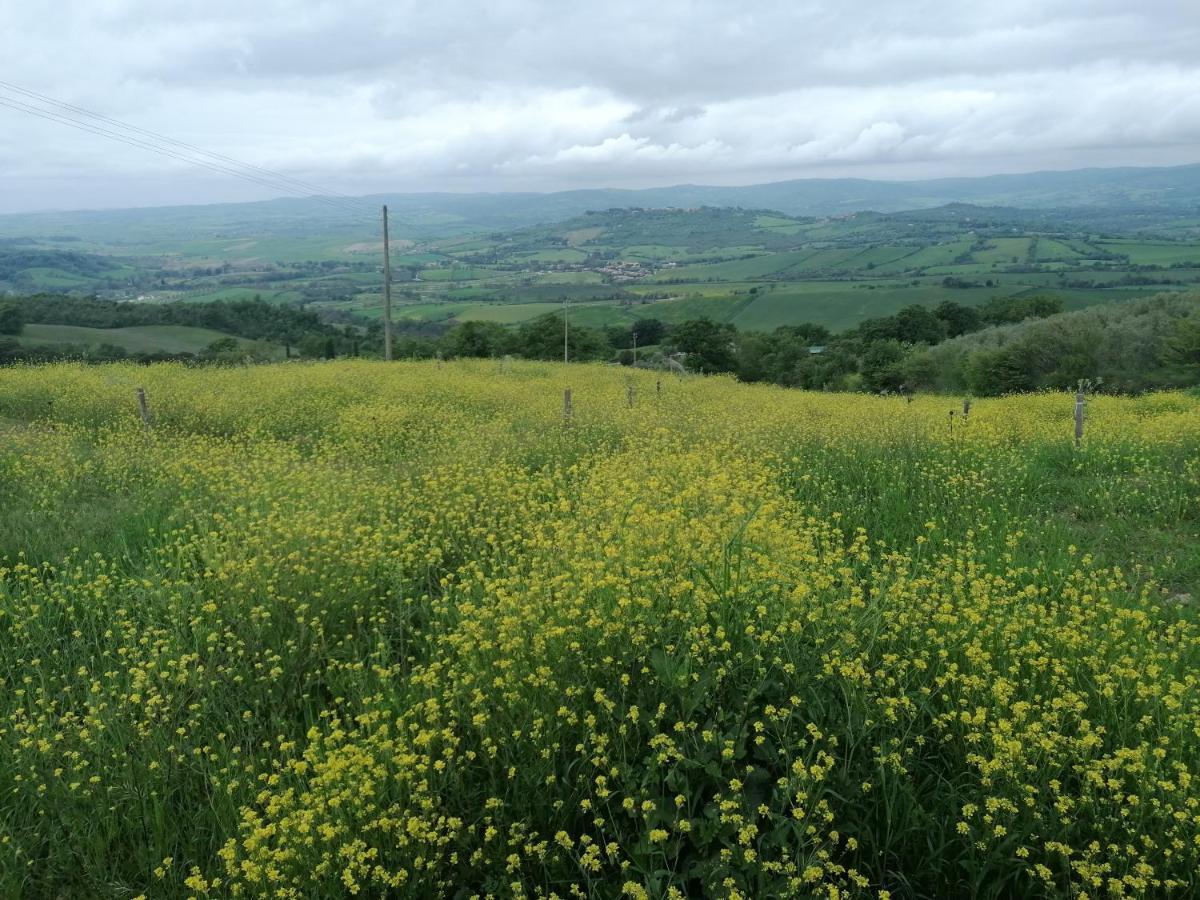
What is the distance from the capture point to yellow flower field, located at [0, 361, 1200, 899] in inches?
130

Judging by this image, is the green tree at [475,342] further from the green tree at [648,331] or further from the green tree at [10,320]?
the green tree at [648,331]

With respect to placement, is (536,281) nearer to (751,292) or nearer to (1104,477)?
(751,292)

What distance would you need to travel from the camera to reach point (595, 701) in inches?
157

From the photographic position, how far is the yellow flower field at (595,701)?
329 centimetres

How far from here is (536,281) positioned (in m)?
116

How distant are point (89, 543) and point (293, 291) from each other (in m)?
98.7

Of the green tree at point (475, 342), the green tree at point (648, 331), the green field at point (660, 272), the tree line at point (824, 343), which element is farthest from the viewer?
the green field at point (660, 272)

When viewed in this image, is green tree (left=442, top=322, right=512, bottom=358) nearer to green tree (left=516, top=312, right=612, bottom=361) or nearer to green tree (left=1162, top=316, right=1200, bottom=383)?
green tree (left=516, top=312, right=612, bottom=361)

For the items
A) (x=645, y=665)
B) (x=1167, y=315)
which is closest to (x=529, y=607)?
(x=645, y=665)

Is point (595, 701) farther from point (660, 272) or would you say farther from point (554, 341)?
point (660, 272)

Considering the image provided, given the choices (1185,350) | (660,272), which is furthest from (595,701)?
(660,272)

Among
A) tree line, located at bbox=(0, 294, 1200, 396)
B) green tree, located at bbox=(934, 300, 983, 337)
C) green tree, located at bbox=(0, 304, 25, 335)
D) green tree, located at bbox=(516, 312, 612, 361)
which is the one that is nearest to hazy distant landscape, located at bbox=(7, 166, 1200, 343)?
green tree, located at bbox=(934, 300, 983, 337)

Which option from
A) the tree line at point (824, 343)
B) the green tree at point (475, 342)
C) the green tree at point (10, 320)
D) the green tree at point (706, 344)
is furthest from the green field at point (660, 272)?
the green tree at point (10, 320)

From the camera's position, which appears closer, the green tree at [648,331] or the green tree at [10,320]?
the green tree at [10,320]
